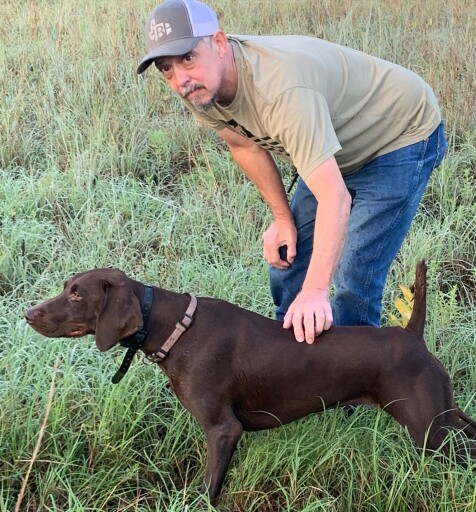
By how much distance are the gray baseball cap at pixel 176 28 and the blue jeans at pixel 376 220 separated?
3.15 feet

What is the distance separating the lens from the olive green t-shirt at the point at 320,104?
237cm

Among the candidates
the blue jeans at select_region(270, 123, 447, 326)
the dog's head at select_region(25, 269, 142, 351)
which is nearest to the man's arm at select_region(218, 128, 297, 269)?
the blue jeans at select_region(270, 123, 447, 326)

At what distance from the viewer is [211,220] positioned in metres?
4.38

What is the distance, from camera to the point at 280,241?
3.24 metres

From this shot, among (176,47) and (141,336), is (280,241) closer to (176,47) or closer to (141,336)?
(141,336)

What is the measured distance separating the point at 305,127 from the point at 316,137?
5cm

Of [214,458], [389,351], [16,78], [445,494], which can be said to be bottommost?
[445,494]

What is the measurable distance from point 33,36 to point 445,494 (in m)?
5.72

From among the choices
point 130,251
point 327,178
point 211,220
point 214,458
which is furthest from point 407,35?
point 214,458

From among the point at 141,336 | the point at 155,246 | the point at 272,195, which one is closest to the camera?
the point at 141,336

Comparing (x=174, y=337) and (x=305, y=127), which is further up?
(x=305, y=127)

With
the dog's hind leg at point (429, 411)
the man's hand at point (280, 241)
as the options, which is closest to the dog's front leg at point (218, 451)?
the dog's hind leg at point (429, 411)

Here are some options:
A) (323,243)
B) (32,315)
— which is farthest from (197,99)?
(32,315)

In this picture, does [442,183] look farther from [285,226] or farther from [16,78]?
[16,78]
